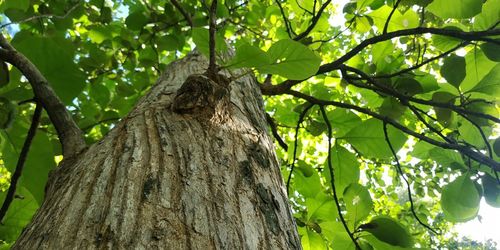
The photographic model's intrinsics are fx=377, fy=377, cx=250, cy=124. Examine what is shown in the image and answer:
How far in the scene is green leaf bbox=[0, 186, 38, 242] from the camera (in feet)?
4.41

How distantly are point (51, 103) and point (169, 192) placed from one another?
0.65 m

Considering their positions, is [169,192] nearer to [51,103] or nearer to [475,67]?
[51,103]

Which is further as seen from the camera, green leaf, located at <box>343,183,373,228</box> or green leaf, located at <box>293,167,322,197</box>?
green leaf, located at <box>293,167,322,197</box>

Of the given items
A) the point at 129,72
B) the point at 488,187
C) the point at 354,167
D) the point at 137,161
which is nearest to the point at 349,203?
the point at 354,167

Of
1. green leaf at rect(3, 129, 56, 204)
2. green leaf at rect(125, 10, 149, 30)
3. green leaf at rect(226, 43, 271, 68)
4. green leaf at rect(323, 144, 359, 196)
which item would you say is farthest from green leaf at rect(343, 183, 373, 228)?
green leaf at rect(125, 10, 149, 30)

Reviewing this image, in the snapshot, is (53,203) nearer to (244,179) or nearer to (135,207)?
(135,207)

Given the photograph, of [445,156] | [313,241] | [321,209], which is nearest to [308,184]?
[321,209]

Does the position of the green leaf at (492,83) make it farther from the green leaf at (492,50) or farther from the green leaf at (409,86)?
the green leaf at (409,86)

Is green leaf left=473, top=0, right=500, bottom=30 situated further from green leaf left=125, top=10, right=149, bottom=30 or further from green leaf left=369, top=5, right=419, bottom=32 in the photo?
green leaf left=125, top=10, right=149, bottom=30

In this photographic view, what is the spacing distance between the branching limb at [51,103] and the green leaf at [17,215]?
0.44 m

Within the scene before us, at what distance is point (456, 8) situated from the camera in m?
1.19

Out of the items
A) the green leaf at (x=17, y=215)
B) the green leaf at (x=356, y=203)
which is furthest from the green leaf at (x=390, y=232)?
the green leaf at (x=17, y=215)

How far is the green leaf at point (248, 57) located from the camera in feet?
2.61

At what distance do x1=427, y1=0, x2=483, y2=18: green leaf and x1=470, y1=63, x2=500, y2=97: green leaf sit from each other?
247mm
